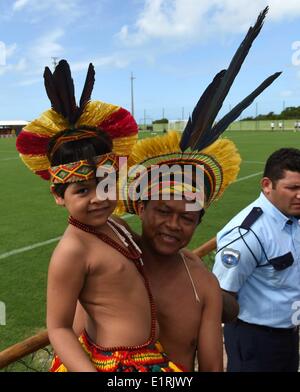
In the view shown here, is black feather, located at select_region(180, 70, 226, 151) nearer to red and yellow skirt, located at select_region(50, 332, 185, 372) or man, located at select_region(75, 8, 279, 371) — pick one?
man, located at select_region(75, 8, 279, 371)

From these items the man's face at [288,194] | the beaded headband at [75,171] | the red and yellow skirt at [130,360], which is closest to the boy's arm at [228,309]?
the red and yellow skirt at [130,360]

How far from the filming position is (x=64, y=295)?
1406 millimetres

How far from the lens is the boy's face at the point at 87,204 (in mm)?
1521

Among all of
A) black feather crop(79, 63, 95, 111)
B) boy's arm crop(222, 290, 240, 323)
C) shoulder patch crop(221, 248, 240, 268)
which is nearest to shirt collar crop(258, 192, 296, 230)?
shoulder patch crop(221, 248, 240, 268)

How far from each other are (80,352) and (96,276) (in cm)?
24

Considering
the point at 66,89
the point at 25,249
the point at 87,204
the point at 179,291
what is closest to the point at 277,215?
the point at 179,291

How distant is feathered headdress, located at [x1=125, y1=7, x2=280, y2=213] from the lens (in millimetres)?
1506

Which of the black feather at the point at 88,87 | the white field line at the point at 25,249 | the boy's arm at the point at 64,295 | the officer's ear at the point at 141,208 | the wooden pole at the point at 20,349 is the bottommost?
the white field line at the point at 25,249

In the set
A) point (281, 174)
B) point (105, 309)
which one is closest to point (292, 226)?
point (281, 174)

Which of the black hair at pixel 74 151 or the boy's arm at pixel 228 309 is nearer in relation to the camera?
the black hair at pixel 74 151

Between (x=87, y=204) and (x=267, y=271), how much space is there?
1.39 metres

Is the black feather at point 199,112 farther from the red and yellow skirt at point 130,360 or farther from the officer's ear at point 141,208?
the red and yellow skirt at point 130,360

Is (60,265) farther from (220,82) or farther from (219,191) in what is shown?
(220,82)

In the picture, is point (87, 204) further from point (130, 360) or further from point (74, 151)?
point (130, 360)
